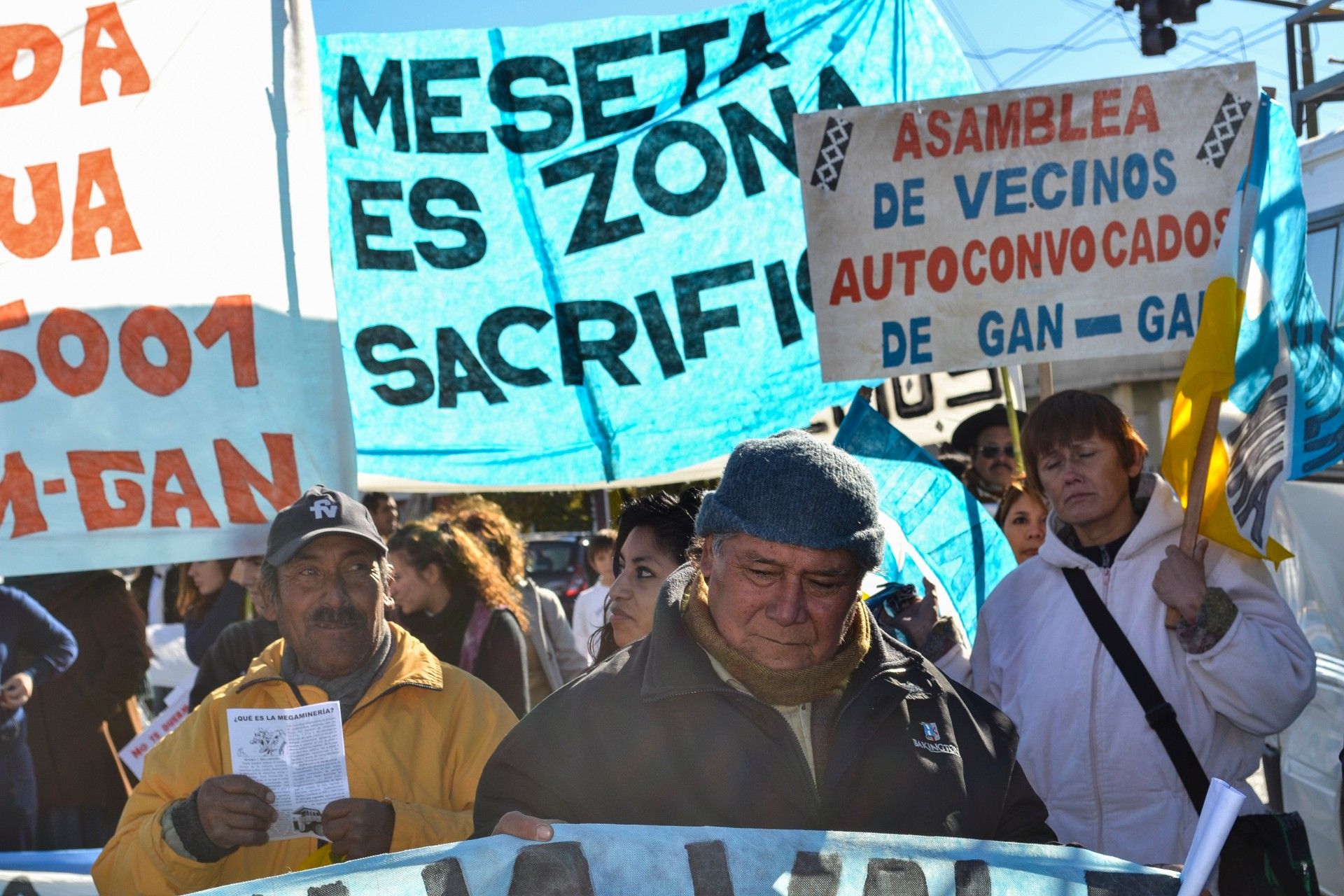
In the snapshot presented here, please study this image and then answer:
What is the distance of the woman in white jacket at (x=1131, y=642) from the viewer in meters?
2.80

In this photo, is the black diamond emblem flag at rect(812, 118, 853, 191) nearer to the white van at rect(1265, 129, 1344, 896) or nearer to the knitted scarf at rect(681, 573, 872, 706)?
the white van at rect(1265, 129, 1344, 896)

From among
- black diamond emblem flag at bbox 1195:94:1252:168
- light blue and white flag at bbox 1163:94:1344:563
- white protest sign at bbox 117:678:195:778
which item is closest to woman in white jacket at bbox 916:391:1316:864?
light blue and white flag at bbox 1163:94:1344:563

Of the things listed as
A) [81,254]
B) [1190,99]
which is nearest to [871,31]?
[1190,99]

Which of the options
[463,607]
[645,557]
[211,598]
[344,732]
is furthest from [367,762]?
[211,598]

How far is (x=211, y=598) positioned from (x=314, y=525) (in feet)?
9.17

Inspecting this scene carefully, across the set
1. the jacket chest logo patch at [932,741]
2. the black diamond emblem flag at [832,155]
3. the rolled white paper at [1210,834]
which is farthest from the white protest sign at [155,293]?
the rolled white paper at [1210,834]

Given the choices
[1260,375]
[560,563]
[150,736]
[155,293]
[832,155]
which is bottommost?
[560,563]

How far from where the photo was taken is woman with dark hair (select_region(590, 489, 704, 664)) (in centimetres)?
304

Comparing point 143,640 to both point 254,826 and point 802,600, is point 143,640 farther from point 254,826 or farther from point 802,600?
point 802,600

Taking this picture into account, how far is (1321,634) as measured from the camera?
12.4 ft

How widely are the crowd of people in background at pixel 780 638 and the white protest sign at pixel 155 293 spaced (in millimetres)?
388

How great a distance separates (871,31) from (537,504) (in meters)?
23.3

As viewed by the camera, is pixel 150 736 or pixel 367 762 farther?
pixel 150 736

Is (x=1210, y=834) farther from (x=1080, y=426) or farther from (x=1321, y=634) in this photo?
(x=1321, y=634)
